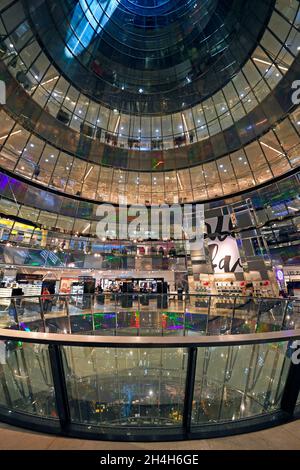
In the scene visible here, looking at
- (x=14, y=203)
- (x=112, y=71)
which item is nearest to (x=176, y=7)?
(x=112, y=71)

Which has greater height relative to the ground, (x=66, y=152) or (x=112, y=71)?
(x=112, y=71)

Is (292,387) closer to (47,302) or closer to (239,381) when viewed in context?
(239,381)

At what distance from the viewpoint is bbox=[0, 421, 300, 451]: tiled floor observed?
2.43 metres

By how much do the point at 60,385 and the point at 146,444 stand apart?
1.16 meters

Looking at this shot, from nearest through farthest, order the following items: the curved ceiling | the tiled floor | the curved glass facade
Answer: the tiled floor → the curved glass facade → the curved ceiling

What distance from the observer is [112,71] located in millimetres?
24047

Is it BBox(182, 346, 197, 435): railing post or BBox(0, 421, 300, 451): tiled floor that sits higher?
BBox(182, 346, 197, 435): railing post

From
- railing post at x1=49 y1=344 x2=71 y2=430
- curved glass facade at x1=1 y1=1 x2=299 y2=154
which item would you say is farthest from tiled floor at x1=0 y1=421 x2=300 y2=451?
curved glass facade at x1=1 y1=1 x2=299 y2=154

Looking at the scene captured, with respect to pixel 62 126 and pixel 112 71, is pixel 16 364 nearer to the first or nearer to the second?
pixel 62 126

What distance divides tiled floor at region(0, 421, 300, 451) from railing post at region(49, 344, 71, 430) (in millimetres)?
186

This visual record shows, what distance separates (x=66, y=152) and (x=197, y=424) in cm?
2413

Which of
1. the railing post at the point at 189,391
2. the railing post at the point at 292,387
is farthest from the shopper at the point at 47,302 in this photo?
the railing post at the point at 292,387

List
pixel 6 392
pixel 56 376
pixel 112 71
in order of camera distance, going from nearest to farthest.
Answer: pixel 56 376
pixel 6 392
pixel 112 71

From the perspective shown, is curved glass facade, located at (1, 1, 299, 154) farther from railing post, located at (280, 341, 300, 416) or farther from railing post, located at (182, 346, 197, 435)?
railing post, located at (182, 346, 197, 435)
